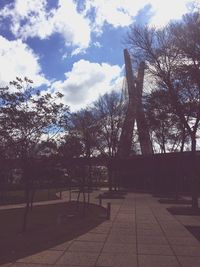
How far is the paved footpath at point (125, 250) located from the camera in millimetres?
9680

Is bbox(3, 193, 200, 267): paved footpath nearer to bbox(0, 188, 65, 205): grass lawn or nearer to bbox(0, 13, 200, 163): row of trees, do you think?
bbox(0, 13, 200, 163): row of trees

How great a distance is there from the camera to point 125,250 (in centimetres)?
1134

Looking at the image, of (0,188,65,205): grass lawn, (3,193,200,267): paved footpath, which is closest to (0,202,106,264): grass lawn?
(3,193,200,267): paved footpath

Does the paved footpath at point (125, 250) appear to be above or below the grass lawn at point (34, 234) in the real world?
below

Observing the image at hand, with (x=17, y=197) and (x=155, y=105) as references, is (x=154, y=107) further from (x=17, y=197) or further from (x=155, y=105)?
(x=17, y=197)

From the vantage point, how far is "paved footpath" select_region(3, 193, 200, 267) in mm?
9680

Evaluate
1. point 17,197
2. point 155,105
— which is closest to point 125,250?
point 155,105

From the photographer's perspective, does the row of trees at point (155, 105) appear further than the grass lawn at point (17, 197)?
No

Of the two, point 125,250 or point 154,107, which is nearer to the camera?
point 125,250

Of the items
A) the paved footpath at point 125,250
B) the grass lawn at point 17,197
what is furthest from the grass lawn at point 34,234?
the grass lawn at point 17,197

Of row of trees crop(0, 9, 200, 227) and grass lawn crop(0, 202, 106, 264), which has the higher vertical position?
row of trees crop(0, 9, 200, 227)

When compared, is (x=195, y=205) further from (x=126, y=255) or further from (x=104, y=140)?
(x=104, y=140)

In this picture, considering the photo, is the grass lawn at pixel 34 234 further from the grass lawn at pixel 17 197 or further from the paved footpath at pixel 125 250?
the grass lawn at pixel 17 197

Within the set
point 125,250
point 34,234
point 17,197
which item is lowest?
point 125,250
